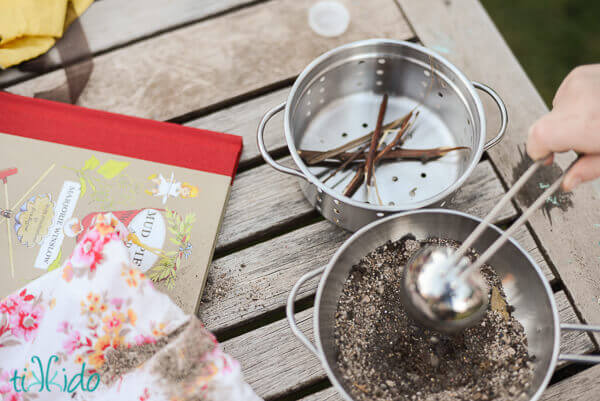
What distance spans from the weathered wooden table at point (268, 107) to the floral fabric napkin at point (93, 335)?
0.10 meters

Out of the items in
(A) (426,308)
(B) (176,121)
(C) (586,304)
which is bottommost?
(C) (586,304)

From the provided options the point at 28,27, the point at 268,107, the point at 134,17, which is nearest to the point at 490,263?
the point at 268,107

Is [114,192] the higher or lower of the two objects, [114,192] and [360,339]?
the higher

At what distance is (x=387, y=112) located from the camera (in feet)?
2.81

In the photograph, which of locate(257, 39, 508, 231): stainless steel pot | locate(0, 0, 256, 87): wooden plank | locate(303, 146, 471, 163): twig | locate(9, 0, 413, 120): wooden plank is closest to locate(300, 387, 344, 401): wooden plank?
locate(257, 39, 508, 231): stainless steel pot

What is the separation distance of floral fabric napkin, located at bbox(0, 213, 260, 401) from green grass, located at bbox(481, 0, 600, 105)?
1239mm

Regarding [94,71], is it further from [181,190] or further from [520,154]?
[520,154]

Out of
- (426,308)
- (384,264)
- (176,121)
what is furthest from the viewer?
(176,121)

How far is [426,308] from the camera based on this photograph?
60 centimetres

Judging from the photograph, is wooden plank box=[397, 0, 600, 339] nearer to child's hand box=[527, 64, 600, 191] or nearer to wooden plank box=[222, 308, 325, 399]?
child's hand box=[527, 64, 600, 191]

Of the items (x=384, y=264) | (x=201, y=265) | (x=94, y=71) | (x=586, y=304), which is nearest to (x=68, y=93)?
(x=94, y=71)

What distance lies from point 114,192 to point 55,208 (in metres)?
0.10

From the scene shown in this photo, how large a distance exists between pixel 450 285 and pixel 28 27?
86 cm

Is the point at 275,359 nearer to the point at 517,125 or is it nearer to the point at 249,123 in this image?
the point at 249,123
